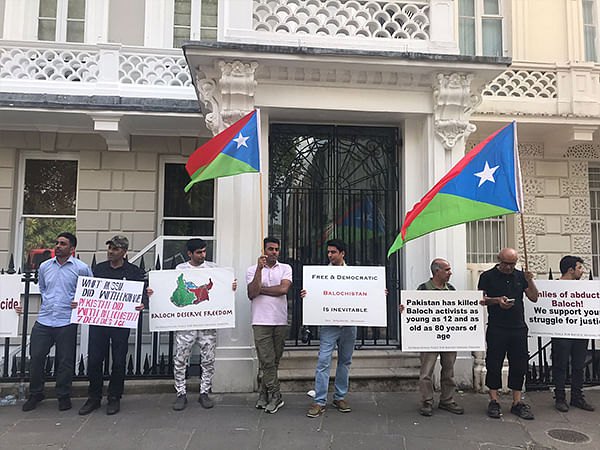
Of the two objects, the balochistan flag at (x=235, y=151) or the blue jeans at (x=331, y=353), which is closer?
the blue jeans at (x=331, y=353)

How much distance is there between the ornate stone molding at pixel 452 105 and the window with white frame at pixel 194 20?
5.65 m

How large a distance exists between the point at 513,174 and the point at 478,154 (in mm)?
431

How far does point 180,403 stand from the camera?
519 centimetres

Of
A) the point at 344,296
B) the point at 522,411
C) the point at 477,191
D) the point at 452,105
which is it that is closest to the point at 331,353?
the point at 344,296

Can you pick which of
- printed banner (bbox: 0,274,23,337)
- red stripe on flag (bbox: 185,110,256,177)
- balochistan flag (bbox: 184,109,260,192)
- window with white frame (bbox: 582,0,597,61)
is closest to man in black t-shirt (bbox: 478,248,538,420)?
balochistan flag (bbox: 184,109,260,192)

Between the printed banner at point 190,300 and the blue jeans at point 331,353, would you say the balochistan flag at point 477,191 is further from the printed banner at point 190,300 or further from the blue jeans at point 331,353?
the printed banner at point 190,300

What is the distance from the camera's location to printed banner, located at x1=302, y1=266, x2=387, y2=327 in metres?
5.02

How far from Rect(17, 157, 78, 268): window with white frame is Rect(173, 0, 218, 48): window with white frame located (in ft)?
11.5

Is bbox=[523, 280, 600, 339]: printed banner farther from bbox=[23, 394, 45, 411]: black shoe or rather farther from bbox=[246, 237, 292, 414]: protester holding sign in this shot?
bbox=[23, 394, 45, 411]: black shoe

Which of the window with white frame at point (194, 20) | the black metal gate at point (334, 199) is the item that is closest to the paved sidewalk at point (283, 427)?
the black metal gate at point (334, 199)

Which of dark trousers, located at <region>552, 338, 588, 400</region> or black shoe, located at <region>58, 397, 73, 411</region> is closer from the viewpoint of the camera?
black shoe, located at <region>58, 397, 73, 411</region>

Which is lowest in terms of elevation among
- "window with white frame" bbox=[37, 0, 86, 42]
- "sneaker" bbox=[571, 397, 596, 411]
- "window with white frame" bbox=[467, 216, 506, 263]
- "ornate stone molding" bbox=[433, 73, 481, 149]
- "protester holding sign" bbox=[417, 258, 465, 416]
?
"sneaker" bbox=[571, 397, 596, 411]

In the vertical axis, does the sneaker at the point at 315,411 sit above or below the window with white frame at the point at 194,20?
below

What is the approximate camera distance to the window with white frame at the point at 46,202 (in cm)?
892
